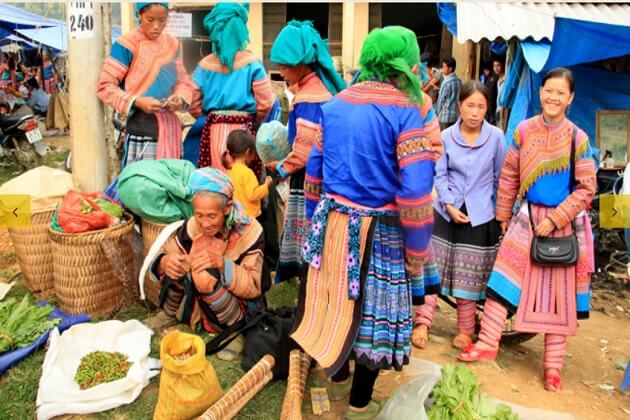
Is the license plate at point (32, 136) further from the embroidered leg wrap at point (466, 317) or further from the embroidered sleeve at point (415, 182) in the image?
the embroidered sleeve at point (415, 182)

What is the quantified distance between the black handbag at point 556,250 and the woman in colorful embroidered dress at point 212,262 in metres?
1.65

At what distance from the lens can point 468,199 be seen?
373cm

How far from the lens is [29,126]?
32.6ft

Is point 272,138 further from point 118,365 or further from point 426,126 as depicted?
point 118,365

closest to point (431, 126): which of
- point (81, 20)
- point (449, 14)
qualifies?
point (81, 20)

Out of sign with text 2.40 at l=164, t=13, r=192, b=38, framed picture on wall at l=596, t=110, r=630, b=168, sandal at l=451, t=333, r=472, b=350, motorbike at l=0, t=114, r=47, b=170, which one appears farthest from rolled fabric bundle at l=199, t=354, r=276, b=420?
motorbike at l=0, t=114, r=47, b=170

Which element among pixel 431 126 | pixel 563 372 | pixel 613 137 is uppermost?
pixel 431 126

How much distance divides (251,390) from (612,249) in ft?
15.8

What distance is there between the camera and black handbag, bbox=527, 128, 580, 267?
11.3 ft

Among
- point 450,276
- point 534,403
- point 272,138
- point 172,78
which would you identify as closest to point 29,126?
point 172,78

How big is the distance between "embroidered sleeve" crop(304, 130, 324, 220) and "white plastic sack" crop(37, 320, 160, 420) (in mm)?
1326

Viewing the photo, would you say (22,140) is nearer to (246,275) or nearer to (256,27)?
(256,27)

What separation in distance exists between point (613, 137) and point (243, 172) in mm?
4576

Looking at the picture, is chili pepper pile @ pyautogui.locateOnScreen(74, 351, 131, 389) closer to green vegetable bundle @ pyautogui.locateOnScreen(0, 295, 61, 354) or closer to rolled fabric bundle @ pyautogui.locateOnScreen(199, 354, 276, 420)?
green vegetable bundle @ pyautogui.locateOnScreen(0, 295, 61, 354)
